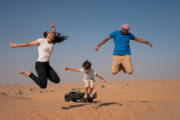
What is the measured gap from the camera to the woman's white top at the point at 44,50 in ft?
26.1

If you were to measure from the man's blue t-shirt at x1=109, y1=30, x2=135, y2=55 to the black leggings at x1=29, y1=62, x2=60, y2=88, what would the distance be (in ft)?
9.02

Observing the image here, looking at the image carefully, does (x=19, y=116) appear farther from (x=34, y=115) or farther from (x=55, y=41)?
(x=55, y=41)

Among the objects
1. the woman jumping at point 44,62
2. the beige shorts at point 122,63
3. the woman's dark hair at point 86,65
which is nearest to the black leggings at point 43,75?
the woman jumping at point 44,62

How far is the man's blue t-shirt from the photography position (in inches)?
343

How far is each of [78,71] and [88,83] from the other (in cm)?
73

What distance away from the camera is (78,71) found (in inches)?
355

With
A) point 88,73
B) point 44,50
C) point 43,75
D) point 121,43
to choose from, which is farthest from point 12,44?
point 121,43

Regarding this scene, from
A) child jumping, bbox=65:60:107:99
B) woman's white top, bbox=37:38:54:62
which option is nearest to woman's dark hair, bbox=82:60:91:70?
child jumping, bbox=65:60:107:99

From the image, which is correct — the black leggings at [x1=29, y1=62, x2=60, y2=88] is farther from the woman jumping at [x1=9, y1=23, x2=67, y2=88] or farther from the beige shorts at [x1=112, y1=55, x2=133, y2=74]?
the beige shorts at [x1=112, y1=55, x2=133, y2=74]

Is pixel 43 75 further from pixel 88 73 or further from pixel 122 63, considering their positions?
pixel 122 63

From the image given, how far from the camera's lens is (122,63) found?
8719 millimetres

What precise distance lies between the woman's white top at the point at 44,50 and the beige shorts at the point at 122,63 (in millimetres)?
2750

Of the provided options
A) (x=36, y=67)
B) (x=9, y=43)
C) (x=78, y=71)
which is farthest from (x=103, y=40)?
(x=9, y=43)

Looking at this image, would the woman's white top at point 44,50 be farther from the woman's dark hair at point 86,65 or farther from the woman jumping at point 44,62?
the woman's dark hair at point 86,65
